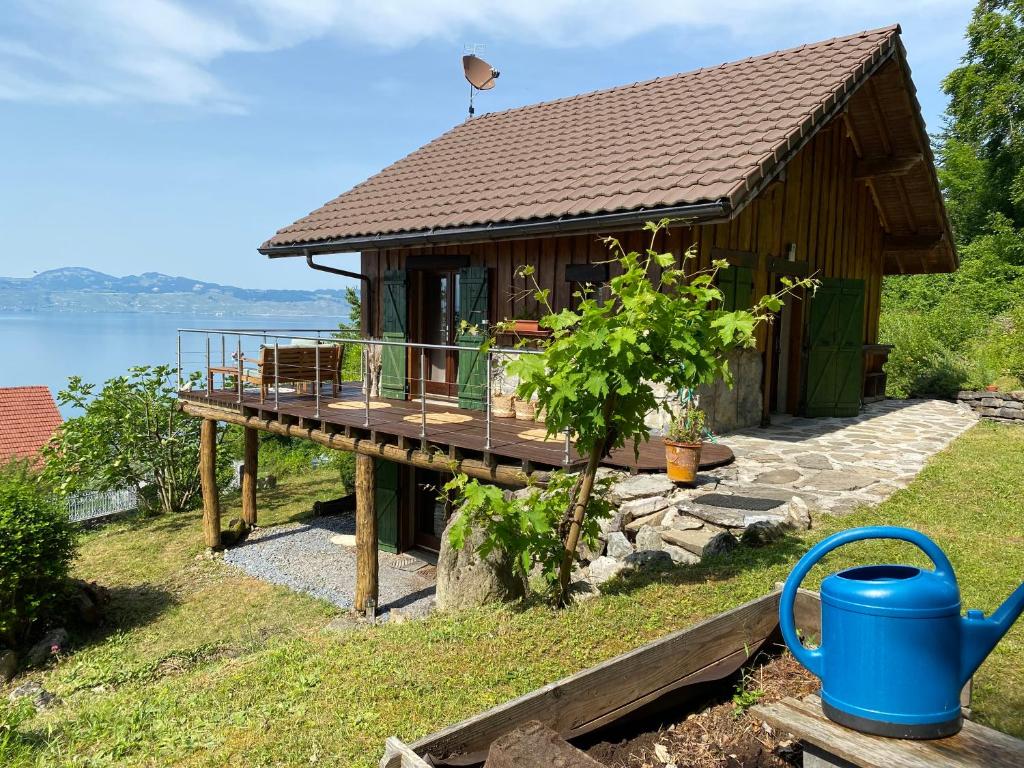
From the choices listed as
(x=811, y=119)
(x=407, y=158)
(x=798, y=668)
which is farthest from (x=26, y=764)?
(x=407, y=158)

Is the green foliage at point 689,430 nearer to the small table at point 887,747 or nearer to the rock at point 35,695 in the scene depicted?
the small table at point 887,747

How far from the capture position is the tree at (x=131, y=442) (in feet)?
50.4

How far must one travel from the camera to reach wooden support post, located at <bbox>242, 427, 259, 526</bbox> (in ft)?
45.7

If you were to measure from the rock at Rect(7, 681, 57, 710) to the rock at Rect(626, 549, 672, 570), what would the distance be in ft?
16.7

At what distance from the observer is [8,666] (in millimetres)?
8586

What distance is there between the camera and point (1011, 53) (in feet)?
77.9

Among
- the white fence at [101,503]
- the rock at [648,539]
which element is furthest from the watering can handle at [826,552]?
the white fence at [101,503]

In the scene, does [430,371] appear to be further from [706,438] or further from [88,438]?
[88,438]

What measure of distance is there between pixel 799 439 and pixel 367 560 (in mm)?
5969

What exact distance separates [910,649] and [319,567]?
10.9m

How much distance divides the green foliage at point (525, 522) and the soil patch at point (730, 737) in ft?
5.01

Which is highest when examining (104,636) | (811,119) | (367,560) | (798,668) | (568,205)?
(811,119)

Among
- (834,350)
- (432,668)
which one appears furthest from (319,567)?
(834,350)

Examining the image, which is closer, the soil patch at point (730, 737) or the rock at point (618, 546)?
the soil patch at point (730, 737)
